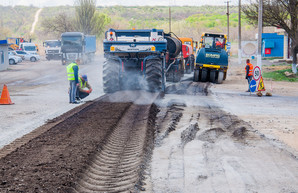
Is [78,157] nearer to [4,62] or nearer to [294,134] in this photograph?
[294,134]

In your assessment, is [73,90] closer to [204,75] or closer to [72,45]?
[204,75]

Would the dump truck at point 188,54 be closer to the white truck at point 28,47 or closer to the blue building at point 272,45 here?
the blue building at point 272,45

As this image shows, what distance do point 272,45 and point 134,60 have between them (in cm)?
4751

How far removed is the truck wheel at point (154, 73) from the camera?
19.1 m

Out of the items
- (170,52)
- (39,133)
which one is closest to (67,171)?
(39,133)

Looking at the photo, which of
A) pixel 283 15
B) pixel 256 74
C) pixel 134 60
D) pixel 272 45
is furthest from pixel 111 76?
pixel 272 45

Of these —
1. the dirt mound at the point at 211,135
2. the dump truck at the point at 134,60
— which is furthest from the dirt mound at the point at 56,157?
the dump truck at the point at 134,60

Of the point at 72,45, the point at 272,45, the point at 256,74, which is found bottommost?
the point at 256,74

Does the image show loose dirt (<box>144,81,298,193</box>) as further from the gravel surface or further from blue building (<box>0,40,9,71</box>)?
blue building (<box>0,40,9,71</box>)

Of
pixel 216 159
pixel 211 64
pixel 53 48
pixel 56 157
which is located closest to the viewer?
pixel 56 157

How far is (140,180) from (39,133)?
449cm

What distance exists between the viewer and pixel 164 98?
18.1 meters

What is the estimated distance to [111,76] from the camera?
19.6 m

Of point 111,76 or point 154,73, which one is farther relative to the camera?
point 111,76
